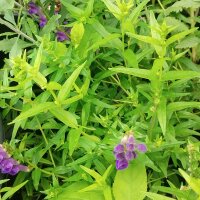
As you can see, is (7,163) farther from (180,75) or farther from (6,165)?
(180,75)

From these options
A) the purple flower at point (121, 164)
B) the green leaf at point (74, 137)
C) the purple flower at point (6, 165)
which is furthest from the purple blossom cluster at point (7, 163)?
the purple flower at point (121, 164)

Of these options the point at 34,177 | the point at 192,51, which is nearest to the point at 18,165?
the point at 34,177

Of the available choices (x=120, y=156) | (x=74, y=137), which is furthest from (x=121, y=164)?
(x=74, y=137)

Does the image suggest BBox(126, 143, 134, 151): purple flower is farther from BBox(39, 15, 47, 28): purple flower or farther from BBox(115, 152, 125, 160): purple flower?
BBox(39, 15, 47, 28): purple flower

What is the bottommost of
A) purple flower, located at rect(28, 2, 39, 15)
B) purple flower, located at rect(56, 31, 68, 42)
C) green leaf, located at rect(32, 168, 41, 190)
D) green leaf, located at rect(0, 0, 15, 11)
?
green leaf, located at rect(32, 168, 41, 190)

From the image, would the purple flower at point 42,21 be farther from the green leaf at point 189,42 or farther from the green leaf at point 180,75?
the green leaf at point 180,75

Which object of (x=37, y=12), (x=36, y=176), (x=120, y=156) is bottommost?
(x=36, y=176)

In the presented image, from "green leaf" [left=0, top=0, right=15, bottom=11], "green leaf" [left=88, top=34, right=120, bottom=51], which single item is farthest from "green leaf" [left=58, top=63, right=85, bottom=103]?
"green leaf" [left=0, top=0, right=15, bottom=11]

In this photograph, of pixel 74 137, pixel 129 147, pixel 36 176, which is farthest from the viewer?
pixel 36 176
